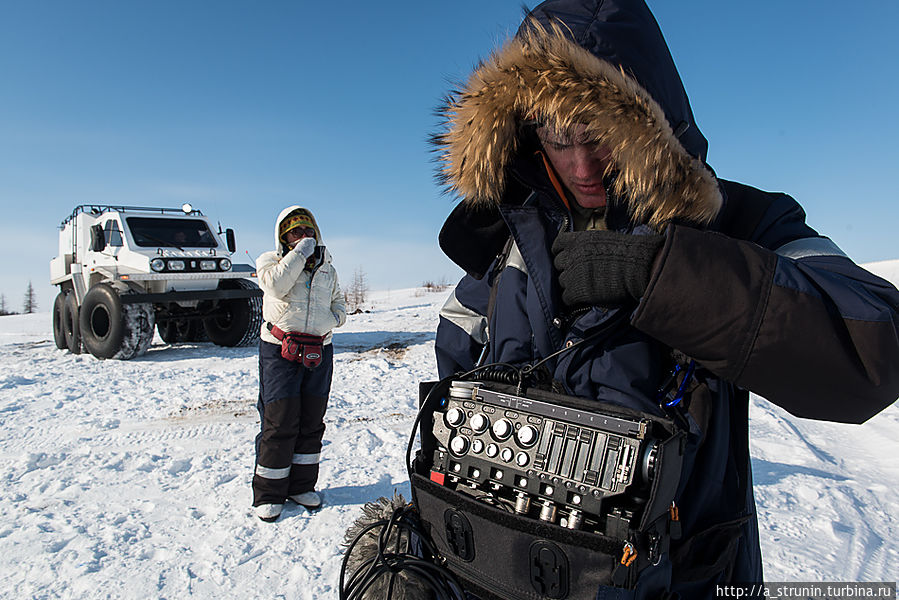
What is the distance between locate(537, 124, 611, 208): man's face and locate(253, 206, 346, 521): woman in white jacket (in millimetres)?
2449

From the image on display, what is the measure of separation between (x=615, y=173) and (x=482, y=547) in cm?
86

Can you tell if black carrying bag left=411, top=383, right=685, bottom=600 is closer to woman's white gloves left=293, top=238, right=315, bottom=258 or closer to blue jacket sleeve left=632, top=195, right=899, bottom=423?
blue jacket sleeve left=632, top=195, right=899, bottom=423

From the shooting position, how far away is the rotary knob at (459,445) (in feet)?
3.68

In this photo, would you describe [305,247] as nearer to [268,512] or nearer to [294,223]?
[294,223]

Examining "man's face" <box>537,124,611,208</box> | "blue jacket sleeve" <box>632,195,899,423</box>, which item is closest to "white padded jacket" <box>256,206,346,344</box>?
"man's face" <box>537,124,611,208</box>

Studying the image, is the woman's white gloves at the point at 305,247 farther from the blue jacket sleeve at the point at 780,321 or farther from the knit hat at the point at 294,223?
the blue jacket sleeve at the point at 780,321

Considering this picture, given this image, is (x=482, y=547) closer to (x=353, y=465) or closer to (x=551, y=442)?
(x=551, y=442)

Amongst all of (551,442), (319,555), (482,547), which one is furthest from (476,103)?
(319,555)

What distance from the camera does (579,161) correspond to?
1.23m

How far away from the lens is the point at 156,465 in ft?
12.9

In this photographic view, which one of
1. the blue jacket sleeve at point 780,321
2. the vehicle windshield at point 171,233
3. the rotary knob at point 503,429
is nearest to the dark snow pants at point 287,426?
the rotary knob at point 503,429

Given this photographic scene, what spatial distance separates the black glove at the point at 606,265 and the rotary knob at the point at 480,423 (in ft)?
1.01

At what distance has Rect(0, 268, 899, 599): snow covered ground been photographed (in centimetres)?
255

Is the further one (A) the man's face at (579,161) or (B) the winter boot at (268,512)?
(B) the winter boot at (268,512)
